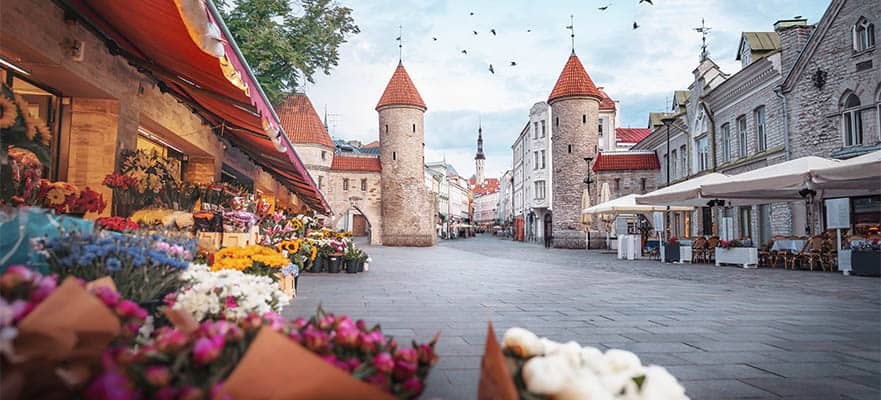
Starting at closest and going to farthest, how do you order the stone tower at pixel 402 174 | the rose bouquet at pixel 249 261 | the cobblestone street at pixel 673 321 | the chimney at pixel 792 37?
1. the cobblestone street at pixel 673 321
2. the rose bouquet at pixel 249 261
3. the chimney at pixel 792 37
4. the stone tower at pixel 402 174

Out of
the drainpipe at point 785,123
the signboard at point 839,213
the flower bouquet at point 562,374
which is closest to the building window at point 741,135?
the drainpipe at point 785,123

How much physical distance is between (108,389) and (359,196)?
3314cm

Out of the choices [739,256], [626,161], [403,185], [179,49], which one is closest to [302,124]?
[403,185]

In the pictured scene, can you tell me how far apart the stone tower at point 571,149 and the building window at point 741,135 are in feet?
37.3

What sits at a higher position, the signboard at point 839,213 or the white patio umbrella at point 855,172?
the white patio umbrella at point 855,172

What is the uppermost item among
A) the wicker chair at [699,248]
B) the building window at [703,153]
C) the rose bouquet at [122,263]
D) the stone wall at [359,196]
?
the building window at [703,153]

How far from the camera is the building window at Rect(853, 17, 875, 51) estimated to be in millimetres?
13242

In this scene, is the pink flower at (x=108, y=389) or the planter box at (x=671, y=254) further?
the planter box at (x=671, y=254)

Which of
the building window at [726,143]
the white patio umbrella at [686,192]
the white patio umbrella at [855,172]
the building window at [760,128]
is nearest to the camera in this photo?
the white patio umbrella at [855,172]

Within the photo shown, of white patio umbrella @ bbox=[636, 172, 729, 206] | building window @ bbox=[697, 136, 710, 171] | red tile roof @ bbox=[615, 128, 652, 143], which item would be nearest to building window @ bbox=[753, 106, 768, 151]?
building window @ bbox=[697, 136, 710, 171]

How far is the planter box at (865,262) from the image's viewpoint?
10781 millimetres

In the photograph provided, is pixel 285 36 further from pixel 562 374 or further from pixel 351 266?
pixel 562 374

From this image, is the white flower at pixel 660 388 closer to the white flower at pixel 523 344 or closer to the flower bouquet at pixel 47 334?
the white flower at pixel 523 344

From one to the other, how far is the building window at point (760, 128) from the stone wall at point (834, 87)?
2.31 m
